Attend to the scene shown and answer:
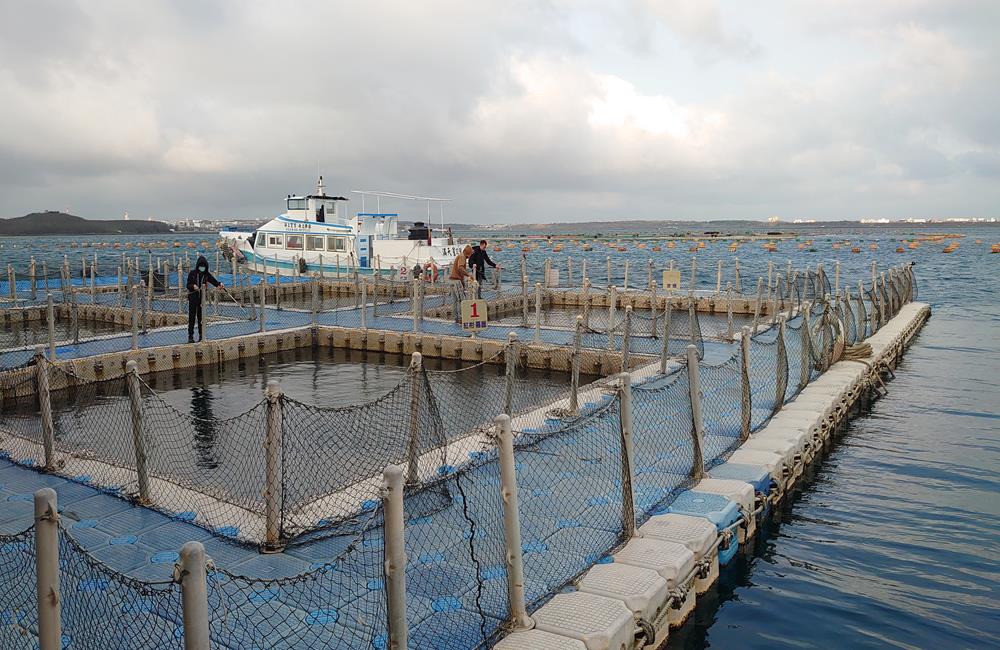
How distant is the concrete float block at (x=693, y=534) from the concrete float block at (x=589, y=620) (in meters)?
1.38

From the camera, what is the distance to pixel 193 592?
11.1 ft

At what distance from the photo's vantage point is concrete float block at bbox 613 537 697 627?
6148 millimetres

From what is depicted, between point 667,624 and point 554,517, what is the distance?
4.75 feet

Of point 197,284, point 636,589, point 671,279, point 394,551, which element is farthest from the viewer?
point 671,279

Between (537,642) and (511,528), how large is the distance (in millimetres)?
746

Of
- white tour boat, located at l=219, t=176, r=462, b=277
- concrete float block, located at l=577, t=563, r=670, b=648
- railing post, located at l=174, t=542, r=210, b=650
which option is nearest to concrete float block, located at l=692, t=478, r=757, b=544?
concrete float block, located at l=577, t=563, r=670, b=648

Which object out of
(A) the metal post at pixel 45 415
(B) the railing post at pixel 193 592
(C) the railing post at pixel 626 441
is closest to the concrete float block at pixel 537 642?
(C) the railing post at pixel 626 441

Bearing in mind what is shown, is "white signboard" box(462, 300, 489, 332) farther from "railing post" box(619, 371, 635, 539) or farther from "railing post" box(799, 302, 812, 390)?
"railing post" box(619, 371, 635, 539)

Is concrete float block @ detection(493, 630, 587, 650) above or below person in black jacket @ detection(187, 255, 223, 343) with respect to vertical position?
below

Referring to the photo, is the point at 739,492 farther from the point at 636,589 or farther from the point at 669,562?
the point at 636,589

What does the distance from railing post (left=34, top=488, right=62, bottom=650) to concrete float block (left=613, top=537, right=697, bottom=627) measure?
160 inches

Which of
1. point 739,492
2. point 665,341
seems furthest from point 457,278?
point 739,492

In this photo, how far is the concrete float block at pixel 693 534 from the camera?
6711 mm

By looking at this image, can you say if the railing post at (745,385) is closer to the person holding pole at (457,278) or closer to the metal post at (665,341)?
the metal post at (665,341)
